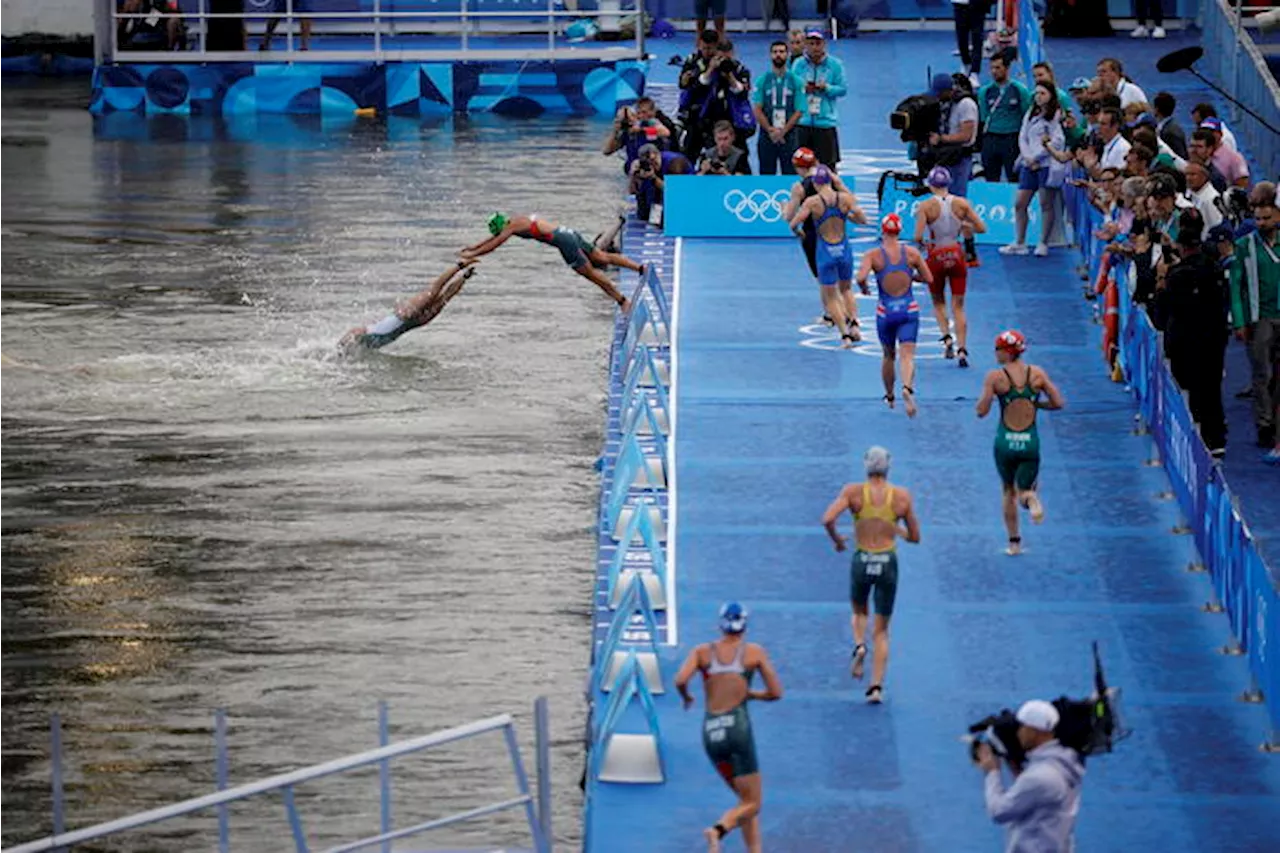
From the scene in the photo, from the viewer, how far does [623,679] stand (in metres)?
18.2

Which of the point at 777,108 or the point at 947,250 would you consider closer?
the point at 947,250

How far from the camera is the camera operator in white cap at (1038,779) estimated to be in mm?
13445

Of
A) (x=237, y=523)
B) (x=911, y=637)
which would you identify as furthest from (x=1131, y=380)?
(x=237, y=523)

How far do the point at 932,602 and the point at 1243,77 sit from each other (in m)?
17.6

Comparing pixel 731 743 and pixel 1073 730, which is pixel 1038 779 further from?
pixel 731 743

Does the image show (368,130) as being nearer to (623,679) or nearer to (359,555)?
(359,555)

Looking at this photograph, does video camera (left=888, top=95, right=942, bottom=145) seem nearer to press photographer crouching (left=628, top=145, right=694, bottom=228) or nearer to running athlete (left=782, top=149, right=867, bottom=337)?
press photographer crouching (left=628, top=145, right=694, bottom=228)

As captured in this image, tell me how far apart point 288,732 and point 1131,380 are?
412 inches

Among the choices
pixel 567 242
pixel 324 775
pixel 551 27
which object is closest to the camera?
pixel 324 775

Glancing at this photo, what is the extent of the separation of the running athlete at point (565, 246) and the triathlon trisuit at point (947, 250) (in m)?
3.62

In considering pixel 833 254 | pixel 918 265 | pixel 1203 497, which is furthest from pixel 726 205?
pixel 1203 497

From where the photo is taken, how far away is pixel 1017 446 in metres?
21.4

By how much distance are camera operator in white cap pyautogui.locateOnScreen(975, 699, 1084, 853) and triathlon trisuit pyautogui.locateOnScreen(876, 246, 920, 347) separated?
11.5 metres

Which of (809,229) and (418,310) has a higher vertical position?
(809,229)
